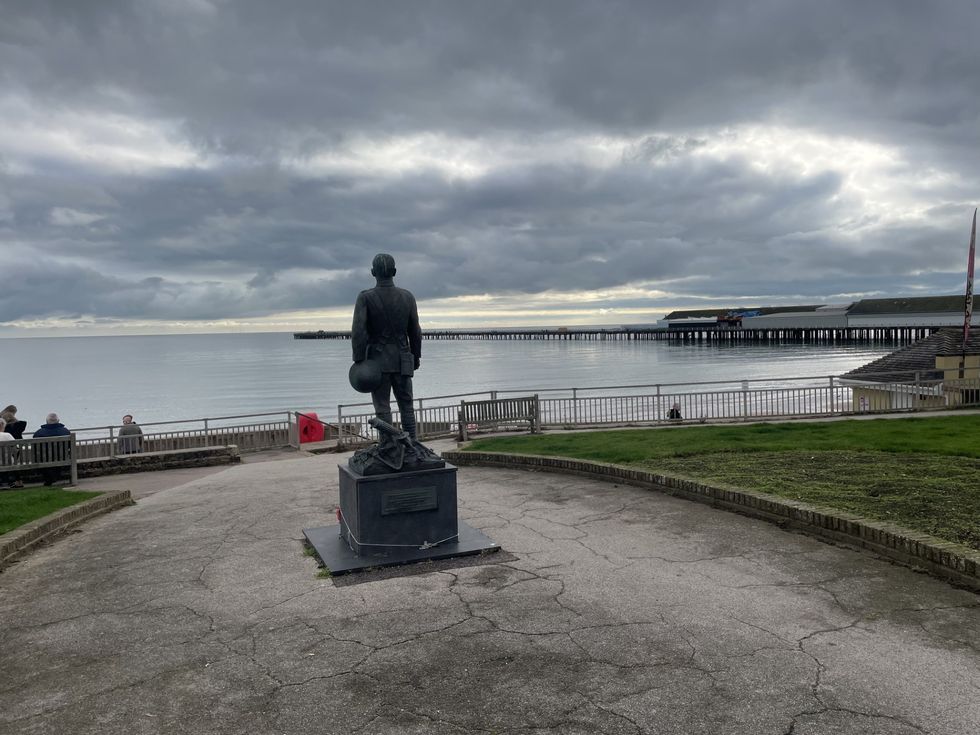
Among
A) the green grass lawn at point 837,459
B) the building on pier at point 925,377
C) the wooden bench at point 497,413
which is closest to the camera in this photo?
the green grass lawn at point 837,459

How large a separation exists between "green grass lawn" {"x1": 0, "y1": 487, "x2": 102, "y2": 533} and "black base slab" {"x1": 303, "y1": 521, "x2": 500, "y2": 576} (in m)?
3.81

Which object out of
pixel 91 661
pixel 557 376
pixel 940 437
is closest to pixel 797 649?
pixel 91 661

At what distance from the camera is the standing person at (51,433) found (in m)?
13.3

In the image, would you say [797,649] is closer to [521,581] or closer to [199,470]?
[521,581]

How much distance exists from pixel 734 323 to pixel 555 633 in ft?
628

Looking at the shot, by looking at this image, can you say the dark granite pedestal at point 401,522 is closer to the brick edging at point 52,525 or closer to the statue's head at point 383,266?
the statue's head at point 383,266

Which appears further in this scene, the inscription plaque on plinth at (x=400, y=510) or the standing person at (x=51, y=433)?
the standing person at (x=51, y=433)

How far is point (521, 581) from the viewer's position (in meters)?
6.62

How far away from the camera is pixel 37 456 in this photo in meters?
13.0

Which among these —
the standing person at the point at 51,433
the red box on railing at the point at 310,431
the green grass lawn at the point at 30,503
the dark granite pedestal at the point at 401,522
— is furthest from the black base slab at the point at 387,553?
the red box on railing at the point at 310,431

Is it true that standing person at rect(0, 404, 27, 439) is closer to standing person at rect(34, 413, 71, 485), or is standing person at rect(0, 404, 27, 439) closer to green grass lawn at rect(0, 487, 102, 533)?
standing person at rect(34, 413, 71, 485)

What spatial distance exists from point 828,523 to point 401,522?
4.38 meters

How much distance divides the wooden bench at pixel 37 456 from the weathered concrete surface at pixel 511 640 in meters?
5.24

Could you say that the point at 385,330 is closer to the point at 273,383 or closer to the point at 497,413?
the point at 497,413
